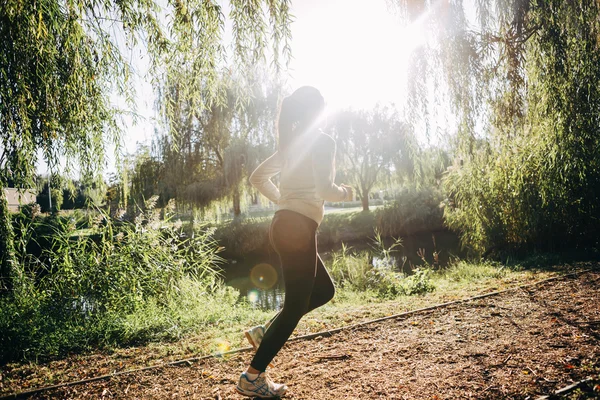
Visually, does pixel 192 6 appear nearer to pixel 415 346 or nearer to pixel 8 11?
pixel 8 11

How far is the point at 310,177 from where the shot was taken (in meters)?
2.06

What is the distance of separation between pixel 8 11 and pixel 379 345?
3326 millimetres

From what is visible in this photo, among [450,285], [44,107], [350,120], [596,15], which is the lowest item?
[450,285]

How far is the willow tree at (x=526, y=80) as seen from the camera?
3.78 m

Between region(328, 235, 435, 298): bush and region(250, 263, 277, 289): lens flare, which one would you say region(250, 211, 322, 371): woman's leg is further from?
region(250, 263, 277, 289): lens flare

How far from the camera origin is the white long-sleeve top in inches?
79.1

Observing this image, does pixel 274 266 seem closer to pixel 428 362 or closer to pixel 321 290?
pixel 428 362

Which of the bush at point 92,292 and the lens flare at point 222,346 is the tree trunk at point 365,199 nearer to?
the bush at point 92,292

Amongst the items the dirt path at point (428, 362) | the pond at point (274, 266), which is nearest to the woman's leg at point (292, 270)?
the dirt path at point (428, 362)

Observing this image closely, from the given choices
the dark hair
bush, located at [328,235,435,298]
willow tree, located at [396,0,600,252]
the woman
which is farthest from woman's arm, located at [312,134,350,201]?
bush, located at [328,235,435,298]

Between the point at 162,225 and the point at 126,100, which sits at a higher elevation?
the point at 126,100

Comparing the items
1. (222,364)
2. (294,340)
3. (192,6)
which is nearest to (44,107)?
(192,6)

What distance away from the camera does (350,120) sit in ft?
59.6

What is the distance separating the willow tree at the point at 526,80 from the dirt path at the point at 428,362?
2243 millimetres
